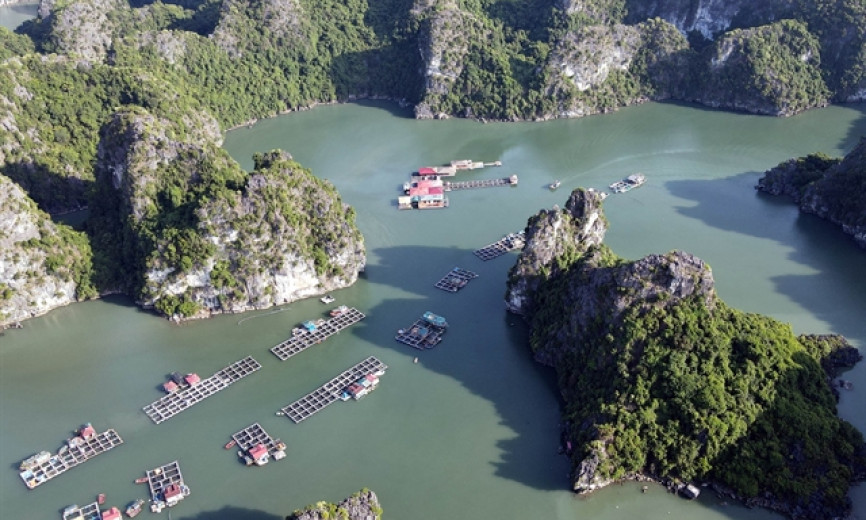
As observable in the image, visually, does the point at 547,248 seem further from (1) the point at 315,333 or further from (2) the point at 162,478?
(2) the point at 162,478

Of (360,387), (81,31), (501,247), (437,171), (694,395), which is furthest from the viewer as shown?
(81,31)

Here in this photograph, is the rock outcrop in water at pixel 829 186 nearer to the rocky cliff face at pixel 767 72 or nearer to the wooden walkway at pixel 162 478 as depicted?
the rocky cliff face at pixel 767 72

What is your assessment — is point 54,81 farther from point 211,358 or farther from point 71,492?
point 71,492

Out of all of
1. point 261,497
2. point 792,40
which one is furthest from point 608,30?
point 261,497

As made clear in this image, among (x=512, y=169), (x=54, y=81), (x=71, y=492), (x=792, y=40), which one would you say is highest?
(x=792, y=40)

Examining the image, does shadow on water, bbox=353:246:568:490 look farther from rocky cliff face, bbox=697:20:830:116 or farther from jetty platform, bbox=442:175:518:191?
rocky cliff face, bbox=697:20:830:116

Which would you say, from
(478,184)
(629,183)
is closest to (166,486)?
(478,184)
